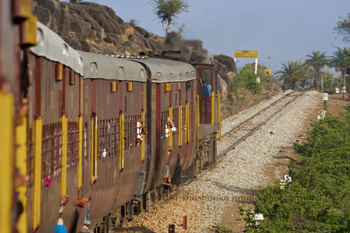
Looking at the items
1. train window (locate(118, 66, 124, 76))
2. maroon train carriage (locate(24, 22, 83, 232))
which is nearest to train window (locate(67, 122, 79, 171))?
maroon train carriage (locate(24, 22, 83, 232))

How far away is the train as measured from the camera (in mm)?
3320

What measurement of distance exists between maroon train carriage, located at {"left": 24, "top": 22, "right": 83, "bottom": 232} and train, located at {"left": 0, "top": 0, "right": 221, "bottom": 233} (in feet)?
0.04

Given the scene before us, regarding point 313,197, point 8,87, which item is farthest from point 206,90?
point 8,87

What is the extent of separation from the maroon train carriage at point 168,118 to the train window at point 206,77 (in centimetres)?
174

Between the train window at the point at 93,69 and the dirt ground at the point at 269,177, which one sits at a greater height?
the train window at the point at 93,69

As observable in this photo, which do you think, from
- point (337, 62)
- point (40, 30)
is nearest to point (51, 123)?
point (40, 30)

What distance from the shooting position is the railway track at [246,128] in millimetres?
26948

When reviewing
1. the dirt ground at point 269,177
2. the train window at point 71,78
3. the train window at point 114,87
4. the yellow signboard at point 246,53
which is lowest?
the dirt ground at point 269,177

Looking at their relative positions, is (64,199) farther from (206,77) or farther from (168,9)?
(168,9)

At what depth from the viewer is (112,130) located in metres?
9.55

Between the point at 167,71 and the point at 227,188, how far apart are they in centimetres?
619

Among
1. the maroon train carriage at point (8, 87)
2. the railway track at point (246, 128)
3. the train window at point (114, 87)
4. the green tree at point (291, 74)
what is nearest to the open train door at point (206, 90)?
the railway track at point (246, 128)

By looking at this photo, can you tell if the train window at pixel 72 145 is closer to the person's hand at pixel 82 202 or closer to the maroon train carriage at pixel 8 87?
the person's hand at pixel 82 202

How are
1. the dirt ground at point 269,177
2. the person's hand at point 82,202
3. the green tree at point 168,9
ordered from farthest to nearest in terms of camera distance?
1. the green tree at point 168,9
2. the dirt ground at point 269,177
3. the person's hand at point 82,202
